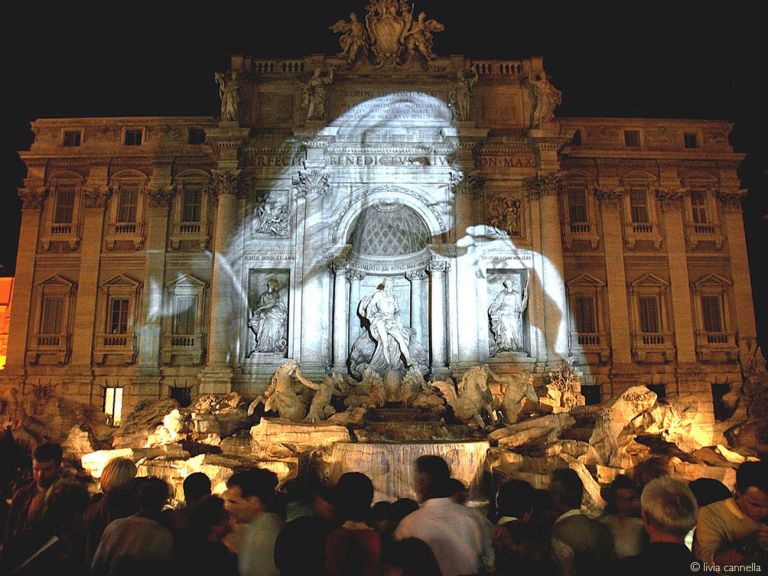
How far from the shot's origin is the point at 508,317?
79.9 feet

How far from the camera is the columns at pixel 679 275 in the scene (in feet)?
85.6

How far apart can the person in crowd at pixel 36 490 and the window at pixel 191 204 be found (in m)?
21.5

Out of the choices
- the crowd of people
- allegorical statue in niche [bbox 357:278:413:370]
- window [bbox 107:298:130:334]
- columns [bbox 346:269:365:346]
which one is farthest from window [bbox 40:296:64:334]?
the crowd of people

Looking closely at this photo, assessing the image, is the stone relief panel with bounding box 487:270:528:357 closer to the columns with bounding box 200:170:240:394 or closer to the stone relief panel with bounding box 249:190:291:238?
the stone relief panel with bounding box 249:190:291:238

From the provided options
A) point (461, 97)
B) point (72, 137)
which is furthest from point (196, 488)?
point (72, 137)

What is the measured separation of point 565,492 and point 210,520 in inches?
123

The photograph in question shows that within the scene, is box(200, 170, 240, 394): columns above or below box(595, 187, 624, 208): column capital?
below

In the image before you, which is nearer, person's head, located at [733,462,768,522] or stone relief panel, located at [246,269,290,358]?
person's head, located at [733,462,768,522]

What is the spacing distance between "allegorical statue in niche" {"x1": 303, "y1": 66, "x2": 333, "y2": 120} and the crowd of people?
2056cm

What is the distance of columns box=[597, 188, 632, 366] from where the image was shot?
2589 centimetres

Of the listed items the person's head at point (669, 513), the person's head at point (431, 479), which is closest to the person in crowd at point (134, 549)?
the person's head at point (431, 479)

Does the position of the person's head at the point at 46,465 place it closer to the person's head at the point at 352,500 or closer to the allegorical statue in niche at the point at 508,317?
the person's head at the point at 352,500

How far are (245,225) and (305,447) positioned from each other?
1063cm

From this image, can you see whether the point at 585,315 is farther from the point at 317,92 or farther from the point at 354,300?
the point at 317,92
